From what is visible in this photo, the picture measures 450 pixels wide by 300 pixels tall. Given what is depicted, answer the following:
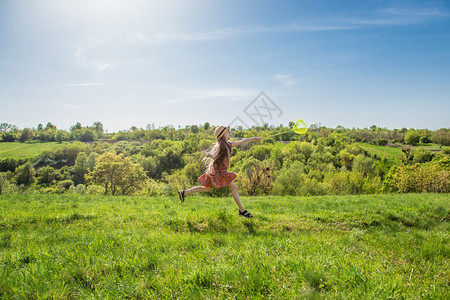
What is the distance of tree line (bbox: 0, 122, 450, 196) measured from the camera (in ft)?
161

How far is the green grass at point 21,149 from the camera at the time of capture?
136 m

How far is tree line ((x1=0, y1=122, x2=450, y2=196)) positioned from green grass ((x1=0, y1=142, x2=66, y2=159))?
13776mm

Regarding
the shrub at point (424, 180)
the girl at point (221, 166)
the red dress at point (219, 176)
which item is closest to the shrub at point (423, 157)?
the shrub at point (424, 180)

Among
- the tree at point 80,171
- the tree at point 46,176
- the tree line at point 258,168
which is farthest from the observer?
the tree at point 46,176

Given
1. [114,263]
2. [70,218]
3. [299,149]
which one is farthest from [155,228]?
[299,149]

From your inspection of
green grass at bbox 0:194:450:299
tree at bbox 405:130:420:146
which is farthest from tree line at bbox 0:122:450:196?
green grass at bbox 0:194:450:299

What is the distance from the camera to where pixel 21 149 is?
152m

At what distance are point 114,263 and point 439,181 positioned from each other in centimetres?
5256

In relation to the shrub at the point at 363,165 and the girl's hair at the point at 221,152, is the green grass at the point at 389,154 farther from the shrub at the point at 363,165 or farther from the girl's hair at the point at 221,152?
the girl's hair at the point at 221,152

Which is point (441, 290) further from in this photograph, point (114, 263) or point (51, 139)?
point (51, 139)

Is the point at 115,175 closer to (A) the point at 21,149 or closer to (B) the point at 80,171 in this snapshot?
(B) the point at 80,171

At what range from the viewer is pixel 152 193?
5116 centimetres

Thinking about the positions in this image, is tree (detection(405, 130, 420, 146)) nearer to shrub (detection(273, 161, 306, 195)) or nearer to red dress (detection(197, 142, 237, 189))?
shrub (detection(273, 161, 306, 195))

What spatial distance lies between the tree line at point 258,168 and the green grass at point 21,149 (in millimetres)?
13776
